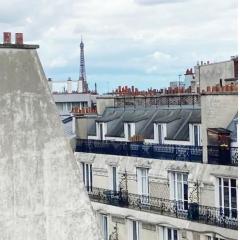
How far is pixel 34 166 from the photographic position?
16609 millimetres

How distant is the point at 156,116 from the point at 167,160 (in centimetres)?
340

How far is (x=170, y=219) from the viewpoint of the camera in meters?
24.6

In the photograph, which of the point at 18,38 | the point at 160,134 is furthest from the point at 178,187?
the point at 18,38

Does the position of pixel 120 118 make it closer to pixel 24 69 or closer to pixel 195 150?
pixel 195 150

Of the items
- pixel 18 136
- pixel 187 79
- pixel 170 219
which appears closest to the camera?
pixel 18 136

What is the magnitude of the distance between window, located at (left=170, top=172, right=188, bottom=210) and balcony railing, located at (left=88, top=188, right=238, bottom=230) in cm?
3

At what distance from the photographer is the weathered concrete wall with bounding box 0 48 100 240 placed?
53.5ft

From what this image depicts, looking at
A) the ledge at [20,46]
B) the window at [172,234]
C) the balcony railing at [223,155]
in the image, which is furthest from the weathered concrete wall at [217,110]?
the ledge at [20,46]

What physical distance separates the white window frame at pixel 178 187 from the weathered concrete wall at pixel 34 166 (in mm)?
8112

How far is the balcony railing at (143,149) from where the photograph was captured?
81.3 feet

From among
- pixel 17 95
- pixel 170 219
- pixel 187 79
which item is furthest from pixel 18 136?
pixel 187 79

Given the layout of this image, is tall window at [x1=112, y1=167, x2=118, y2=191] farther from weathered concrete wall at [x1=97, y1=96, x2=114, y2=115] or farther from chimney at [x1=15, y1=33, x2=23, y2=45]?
chimney at [x1=15, y1=33, x2=23, y2=45]

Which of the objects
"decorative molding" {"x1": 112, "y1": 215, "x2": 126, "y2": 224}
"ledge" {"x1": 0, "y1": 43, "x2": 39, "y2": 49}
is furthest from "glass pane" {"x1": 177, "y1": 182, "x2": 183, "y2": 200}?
"ledge" {"x1": 0, "y1": 43, "x2": 39, "y2": 49}

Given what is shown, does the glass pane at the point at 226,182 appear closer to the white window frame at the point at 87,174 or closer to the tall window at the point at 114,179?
the tall window at the point at 114,179
